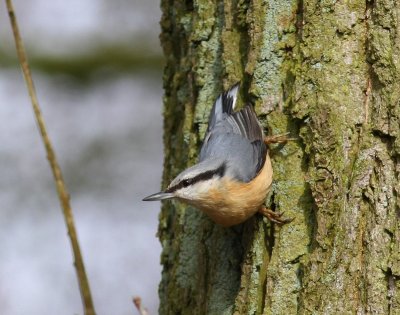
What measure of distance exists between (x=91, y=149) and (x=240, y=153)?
4.26 metres

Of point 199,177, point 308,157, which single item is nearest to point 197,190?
point 199,177

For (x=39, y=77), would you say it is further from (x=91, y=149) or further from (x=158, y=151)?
(x=158, y=151)

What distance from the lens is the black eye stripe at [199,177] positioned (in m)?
3.11

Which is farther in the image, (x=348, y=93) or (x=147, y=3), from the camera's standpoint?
(x=147, y=3)

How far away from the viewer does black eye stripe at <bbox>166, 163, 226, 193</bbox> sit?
311cm

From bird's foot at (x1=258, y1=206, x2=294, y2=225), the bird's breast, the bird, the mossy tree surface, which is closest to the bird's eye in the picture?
the bird

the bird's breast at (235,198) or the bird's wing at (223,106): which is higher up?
the bird's wing at (223,106)

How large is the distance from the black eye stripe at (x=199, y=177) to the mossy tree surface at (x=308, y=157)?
0.44 feet

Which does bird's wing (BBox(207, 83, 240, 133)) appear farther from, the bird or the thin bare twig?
the thin bare twig

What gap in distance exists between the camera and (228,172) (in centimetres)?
333

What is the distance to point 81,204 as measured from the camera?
7.52 m

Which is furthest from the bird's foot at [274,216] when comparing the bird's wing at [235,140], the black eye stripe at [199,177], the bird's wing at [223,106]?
the bird's wing at [223,106]

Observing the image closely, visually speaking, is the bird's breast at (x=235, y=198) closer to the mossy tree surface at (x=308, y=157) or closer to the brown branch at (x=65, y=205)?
the mossy tree surface at (x=308, y=157)

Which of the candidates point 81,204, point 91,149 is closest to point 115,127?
point 91,149
